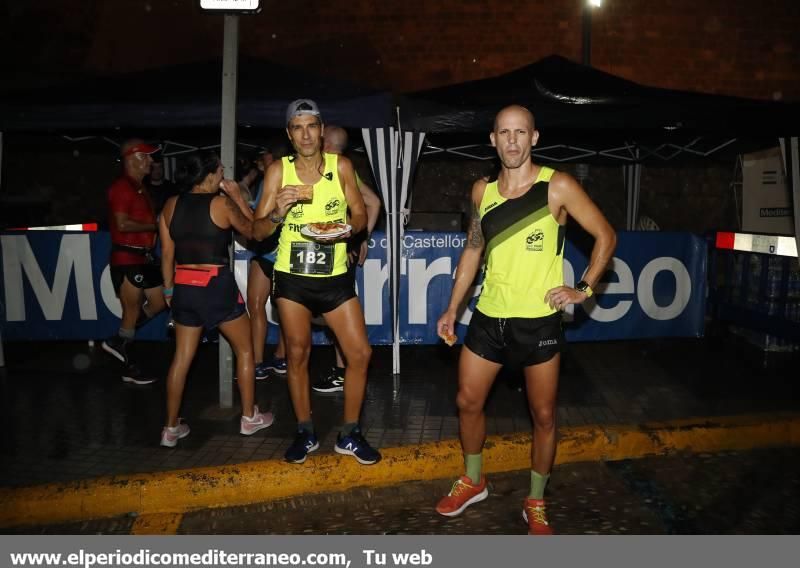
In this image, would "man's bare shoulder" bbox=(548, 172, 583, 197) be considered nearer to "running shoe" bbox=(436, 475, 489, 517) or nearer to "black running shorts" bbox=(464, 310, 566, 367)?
"black running shorts" bbox=(464, 310, 566, 367)

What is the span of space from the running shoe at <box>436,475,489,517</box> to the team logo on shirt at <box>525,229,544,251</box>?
1.52 metres

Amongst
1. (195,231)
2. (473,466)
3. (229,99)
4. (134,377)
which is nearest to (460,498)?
(473,466)

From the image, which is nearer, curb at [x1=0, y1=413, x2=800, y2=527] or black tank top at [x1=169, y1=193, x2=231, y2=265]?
curb at [x1=0, y1=413, x2=800, y2=527]

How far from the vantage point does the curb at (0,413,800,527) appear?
4.16 meters

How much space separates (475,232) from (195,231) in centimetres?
201

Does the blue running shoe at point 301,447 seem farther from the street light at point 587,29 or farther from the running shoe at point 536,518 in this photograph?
the street light at point 587,29

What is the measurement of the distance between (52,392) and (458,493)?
4.13 metres

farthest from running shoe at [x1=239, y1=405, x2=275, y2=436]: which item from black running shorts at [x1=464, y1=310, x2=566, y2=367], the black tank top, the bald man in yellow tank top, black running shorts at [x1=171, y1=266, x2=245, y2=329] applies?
black running shorts at [x1=464, y1=310, x2=566, y2=367]

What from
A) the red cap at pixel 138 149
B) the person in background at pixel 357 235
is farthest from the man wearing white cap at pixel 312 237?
the red cap at pixel 138 149

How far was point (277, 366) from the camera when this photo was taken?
678 centimetres

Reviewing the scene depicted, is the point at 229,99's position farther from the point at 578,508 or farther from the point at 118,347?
the point at 578,508

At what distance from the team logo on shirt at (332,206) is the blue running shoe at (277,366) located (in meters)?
2.94

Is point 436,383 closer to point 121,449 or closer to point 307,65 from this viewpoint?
point 121,449
